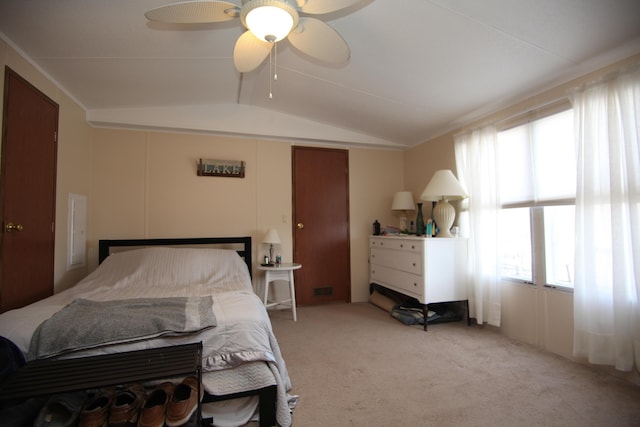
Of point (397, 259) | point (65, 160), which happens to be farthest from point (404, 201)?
point (65, 160)

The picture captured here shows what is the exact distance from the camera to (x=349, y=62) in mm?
2320

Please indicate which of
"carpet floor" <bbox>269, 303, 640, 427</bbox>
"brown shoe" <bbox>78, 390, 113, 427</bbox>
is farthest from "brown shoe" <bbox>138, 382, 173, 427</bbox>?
"carpet floor" <bbox>269, 303, 640, 427</bbox>

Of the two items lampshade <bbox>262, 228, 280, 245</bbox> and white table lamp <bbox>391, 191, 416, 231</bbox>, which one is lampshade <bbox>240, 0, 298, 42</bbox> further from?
white table lamp <bbox>391, 191, 416, 231</bbox>

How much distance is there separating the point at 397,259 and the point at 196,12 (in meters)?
2.80

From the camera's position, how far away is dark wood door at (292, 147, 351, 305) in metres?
3.73

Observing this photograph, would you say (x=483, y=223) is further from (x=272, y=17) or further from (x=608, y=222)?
(x=272, y=17)

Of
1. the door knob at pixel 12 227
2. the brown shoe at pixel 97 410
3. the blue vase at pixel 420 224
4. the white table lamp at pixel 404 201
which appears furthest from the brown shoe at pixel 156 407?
the white table lamp at pixel 404 201

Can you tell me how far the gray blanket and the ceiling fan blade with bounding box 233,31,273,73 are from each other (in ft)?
4.84

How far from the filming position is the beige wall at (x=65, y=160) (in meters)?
2.38

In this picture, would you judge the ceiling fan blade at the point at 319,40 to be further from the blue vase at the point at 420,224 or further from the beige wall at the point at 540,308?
the blue vase at the point at 420,224

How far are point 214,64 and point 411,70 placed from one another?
1.66 m

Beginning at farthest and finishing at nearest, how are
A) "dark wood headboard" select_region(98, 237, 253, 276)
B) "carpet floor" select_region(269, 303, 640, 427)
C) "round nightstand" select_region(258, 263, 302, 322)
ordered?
"round nightstand" select_region(258, 263, 302, 322) < "dark wood headboard" select_region(98, 237, 253, 276) < "carpet floor" select_region(269, 303, 640, 427)

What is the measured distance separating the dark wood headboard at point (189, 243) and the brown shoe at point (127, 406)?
197 centimetres

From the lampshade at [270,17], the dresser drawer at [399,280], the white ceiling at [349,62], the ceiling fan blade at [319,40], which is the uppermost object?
the white ceiling at [349,62]
